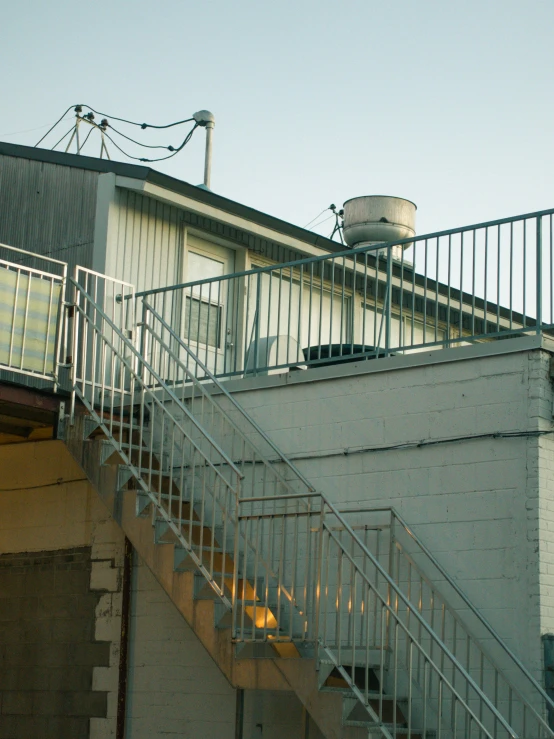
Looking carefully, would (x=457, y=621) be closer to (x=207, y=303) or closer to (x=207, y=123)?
(x=207, y=303)

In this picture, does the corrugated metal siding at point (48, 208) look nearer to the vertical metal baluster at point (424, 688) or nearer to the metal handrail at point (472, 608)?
the metal handrail at point (472, 608)

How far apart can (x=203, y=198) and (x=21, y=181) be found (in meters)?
2.50

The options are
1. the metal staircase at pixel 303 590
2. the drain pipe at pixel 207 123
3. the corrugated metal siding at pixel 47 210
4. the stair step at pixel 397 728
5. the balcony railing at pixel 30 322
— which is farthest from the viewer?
the drain pipe at pixel 207 123

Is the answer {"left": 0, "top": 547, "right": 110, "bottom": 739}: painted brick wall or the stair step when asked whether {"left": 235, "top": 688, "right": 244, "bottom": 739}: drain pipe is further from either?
the stair step

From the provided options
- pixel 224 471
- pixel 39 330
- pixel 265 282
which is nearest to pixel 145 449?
pixel 224 471

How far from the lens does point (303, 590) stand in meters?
8.98

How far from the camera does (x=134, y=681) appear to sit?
1018cm

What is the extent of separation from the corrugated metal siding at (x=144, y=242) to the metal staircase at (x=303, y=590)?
1.82m

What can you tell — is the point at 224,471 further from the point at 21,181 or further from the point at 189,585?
the point at 21,181

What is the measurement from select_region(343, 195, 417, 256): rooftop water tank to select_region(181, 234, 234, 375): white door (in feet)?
6.30

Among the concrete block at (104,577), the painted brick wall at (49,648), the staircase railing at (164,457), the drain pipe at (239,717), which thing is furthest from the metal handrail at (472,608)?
the painted brick wall at (49,648)

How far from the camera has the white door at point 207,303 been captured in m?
12.6

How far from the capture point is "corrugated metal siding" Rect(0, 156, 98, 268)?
12.2 metres

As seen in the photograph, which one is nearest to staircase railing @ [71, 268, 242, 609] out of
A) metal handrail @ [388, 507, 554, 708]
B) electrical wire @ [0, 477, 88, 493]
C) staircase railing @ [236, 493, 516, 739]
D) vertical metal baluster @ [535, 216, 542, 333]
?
staircase railing @ [236, 493, 516, 739]
